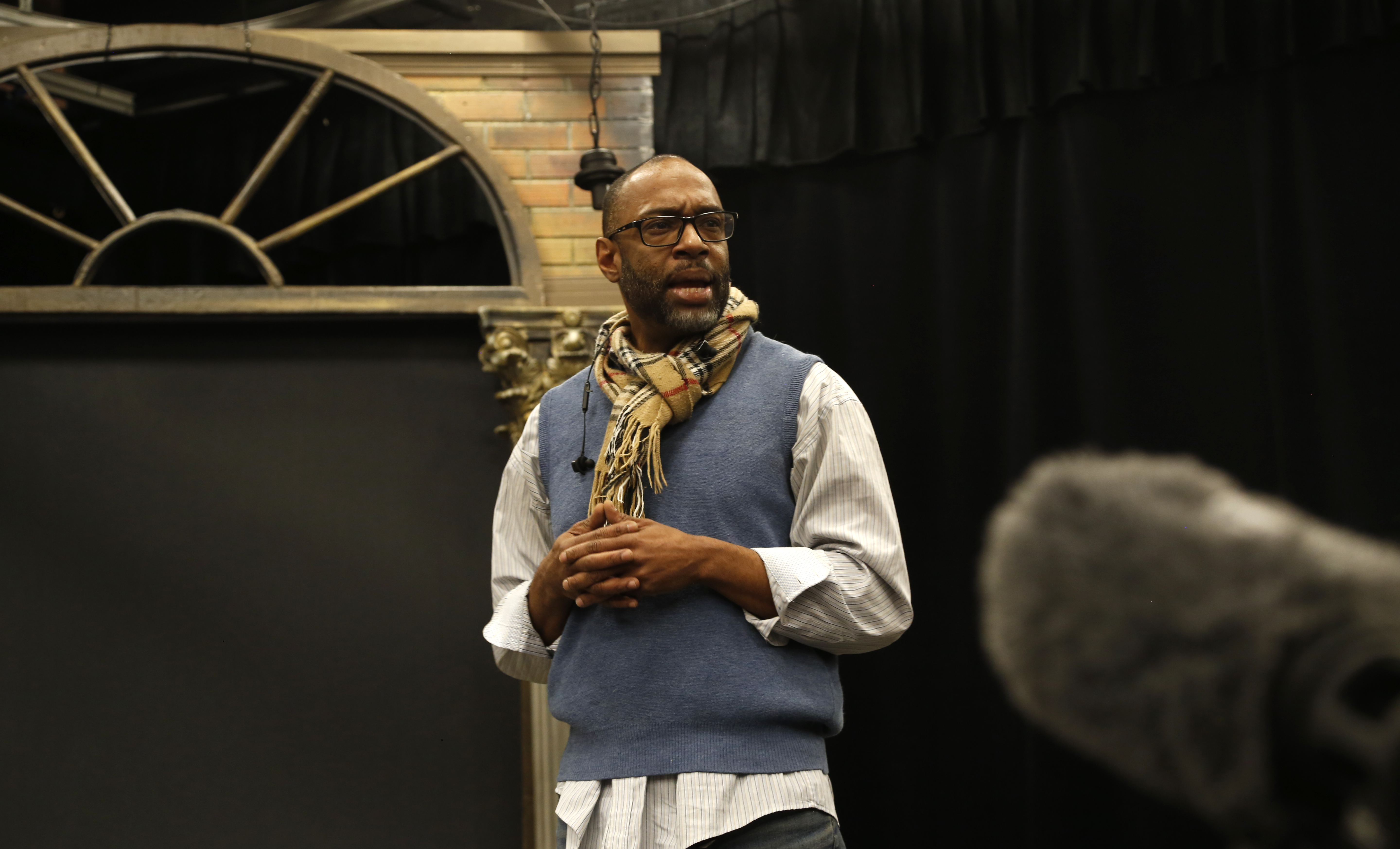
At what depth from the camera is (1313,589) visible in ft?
0.74

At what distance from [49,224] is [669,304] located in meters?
2.04

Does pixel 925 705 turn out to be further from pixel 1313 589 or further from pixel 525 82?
pixel 1313 589

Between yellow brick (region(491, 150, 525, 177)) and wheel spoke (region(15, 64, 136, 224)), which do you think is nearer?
wheel spoke (region(15, 64, 136, 224))

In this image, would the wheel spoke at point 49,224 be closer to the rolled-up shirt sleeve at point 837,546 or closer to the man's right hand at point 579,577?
the man's right hand at point 579,577

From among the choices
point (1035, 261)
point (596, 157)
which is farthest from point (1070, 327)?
point (596, 157)

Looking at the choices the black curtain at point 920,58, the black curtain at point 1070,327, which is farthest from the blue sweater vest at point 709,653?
the black curtain at point 920,58

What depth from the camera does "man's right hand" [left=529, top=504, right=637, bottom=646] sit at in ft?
4.35

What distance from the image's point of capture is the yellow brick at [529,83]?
297cm

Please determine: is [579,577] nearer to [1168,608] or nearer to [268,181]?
[1168,608]

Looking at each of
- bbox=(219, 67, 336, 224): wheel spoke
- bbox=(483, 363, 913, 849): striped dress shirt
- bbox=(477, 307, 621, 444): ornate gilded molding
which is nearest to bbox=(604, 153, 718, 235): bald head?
bbox=(483, 363, 913, 849): striped dress shirt

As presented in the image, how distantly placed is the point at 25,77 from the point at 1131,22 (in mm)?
2758

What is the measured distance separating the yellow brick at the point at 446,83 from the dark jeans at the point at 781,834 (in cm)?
226

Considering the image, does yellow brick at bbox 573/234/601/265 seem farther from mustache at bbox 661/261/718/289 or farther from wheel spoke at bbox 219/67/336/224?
mustache at bbox 661/261/718/289

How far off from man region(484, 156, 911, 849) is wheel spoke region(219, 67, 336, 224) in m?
1.63
